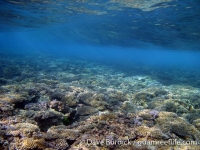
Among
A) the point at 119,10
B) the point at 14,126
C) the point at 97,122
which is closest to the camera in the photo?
the point at 14,126

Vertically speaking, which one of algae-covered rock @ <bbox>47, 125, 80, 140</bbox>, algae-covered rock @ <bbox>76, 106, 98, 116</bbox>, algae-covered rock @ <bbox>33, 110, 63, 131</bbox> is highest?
algae-covered rock @ <bbox>47, 125, 80, 140</bbox>

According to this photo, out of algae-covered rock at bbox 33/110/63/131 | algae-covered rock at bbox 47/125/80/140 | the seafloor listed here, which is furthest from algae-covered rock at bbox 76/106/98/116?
algae-covered rock at bbox 47/125/80/140

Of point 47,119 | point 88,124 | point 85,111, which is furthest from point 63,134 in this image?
point 85,111

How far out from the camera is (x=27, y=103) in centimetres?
884

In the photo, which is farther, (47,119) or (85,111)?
(85,111)

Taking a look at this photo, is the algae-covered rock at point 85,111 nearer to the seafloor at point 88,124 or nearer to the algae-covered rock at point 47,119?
the seafloor at point 88,124

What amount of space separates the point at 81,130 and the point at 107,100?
433 centimetres

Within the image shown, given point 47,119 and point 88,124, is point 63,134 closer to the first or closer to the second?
point 88,124

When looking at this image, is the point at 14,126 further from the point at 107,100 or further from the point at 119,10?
the point at 119,10

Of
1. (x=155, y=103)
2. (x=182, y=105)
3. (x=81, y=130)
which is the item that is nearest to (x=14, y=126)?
(x=81, y=130)

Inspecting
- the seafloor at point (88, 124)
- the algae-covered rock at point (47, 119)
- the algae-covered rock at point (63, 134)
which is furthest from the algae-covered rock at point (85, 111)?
the algae-covered rock at point (63, 134)

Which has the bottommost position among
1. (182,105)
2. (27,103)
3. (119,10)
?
(182,105)

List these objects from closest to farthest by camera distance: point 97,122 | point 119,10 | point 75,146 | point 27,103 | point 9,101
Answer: point 75,146, point 97,122, point 9,101, point 27,103, point 119,10

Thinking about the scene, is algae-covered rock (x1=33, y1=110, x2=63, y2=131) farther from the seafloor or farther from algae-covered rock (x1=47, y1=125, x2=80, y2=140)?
algae-covered rock (x1=47, y1=125, x2=80, y2=140)
